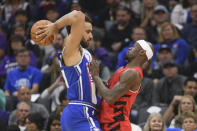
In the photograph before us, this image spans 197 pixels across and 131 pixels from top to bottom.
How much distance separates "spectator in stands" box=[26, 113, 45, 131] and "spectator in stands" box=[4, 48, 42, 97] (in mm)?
1615

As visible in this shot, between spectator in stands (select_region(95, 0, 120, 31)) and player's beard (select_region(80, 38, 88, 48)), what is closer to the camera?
player's beard (select_region(80, 38, 88, 48))

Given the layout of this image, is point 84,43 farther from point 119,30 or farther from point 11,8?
point 11,8

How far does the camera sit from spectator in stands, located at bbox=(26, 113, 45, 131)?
898 centimetres

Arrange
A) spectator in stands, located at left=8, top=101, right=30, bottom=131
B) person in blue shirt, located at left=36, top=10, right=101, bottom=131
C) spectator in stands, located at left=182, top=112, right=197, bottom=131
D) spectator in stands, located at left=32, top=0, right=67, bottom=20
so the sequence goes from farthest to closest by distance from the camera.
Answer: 1. spectator in stands, located at left=32, top=0, right=67, bottom=20
2. spectator in stands, located at left=8, top=101, right=30, bottom=131
3. spectator in stands, located at left=182, top=112, right=197, bottom=131
4. person in blue shirt, located at left=36, top=10, right=101, bottom=131

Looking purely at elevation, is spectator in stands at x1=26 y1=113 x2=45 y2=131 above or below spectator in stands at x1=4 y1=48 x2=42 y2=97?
below

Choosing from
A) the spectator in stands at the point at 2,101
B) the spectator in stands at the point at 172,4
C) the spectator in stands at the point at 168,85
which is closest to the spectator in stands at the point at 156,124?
the spectator in stands at the point at 168,85

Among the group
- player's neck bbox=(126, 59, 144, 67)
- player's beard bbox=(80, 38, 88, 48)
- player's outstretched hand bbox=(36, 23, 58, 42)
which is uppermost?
player's outstretched hand bbox=(36, 23, 58, 42)

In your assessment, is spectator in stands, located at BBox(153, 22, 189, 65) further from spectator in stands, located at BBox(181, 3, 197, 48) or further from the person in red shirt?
the person in red shirt

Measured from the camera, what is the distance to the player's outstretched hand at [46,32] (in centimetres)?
520

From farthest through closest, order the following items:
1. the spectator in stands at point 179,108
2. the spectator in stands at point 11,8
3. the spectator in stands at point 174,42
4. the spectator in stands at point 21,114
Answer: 1. the spectator in stands at point 11,8
2. the spectator in stands at point 174,42
3. the spectator in stands at point 21,114
4. the spectator in stands at point 179,108

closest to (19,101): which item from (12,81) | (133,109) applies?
(12,81)

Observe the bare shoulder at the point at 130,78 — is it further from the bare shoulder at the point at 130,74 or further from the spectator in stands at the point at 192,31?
the spectator in stands at the point at 192,31

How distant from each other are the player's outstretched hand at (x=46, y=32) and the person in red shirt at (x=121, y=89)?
0.59 meters

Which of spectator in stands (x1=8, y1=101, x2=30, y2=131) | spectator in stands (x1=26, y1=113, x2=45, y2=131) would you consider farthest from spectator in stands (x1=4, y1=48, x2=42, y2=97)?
spectator in stands (x1=26, y1=113, x2=45, y2=131)
